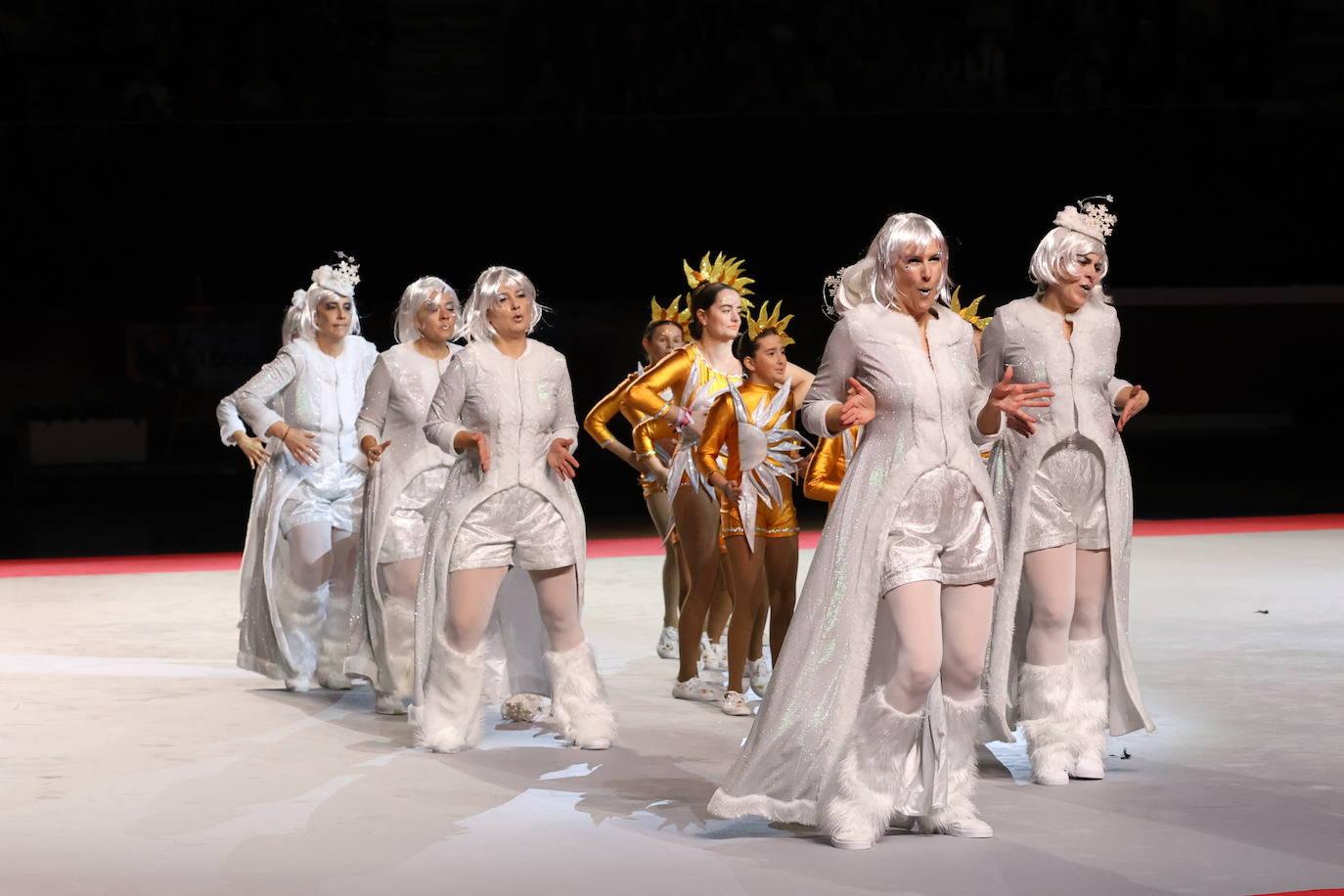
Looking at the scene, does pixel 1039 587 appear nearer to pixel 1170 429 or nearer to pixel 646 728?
pixel 646 728

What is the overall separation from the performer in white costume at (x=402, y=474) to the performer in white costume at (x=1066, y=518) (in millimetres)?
2044

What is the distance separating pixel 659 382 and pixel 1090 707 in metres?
2.18

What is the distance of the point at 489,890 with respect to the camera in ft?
13.6

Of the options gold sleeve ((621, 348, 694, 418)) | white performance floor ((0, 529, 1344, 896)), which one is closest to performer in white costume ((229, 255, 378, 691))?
white performance floor ((0, 529, 1344, 896))

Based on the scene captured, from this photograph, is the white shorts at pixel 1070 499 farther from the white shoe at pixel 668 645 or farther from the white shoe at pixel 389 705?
the white shoe at pixel 668 645

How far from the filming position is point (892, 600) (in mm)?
4477

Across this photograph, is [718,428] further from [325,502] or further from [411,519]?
[325,502]

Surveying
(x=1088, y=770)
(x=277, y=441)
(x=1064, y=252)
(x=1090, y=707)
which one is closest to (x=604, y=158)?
(x=277, y=441)

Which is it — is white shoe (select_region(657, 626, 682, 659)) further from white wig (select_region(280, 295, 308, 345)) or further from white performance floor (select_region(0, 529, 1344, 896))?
white wig (select_region(280, 295, 308, 345))

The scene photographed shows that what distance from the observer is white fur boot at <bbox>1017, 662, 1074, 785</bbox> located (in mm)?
5281

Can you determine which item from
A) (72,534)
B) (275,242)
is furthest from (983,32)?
(72,534)

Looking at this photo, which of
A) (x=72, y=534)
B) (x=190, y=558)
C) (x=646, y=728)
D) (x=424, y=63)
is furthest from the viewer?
(x=424, y=63)

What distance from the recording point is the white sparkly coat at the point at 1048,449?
5.45 m

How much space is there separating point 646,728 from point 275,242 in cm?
855
